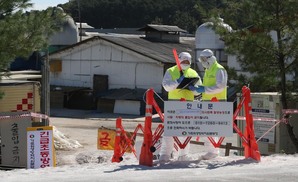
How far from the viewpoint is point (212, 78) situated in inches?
458

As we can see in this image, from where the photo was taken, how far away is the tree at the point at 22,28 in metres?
14.0

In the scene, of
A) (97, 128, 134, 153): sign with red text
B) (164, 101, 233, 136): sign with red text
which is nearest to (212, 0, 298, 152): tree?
(97, 128, 134, 153): sign with red text

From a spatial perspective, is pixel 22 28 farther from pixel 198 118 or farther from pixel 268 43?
pixel 268 43

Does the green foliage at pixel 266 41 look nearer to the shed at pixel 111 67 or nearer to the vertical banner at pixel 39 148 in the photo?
the vertical banner at pixel 39 148

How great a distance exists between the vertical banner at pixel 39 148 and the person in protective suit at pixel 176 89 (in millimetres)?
3163

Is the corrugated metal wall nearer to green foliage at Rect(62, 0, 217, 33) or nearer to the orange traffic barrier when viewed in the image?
the orange traffic barrier

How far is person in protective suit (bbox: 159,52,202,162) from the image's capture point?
37.1 ft

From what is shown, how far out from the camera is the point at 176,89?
1162cm

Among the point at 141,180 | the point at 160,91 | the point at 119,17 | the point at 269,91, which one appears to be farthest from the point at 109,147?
the point at 119,17

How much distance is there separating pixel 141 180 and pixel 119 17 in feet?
342

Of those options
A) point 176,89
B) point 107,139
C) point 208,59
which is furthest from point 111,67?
point 176,89

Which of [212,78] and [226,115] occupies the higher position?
[212,78]

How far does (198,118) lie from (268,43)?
4.44 metres

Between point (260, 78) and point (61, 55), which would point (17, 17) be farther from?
point (61, 55)
